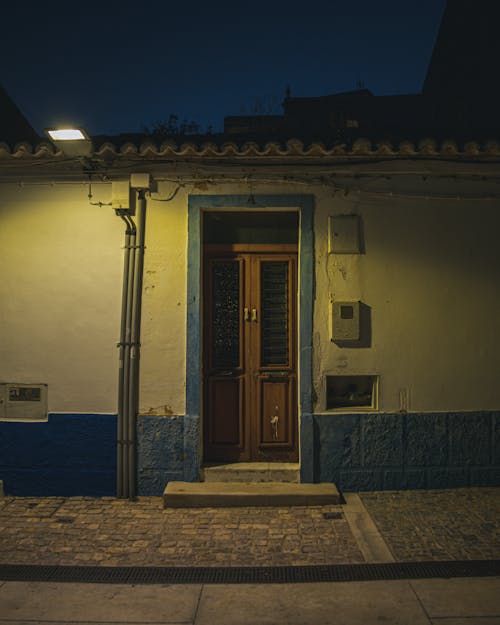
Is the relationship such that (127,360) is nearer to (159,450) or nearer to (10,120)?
(159,450)

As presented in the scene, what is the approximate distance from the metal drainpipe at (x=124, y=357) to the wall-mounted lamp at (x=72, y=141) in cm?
72

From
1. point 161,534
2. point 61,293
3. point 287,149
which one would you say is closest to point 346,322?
point 287,149

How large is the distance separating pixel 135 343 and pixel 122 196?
1.70 metres

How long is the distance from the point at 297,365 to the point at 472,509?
2.39 m

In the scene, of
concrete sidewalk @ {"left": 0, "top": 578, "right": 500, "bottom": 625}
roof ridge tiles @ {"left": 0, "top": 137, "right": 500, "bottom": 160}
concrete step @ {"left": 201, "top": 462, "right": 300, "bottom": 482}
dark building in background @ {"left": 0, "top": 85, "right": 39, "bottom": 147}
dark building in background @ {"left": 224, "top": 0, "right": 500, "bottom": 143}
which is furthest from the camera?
dark building in background @ {"left": 0, "top": 85, "right": 39, "bottom": 147}

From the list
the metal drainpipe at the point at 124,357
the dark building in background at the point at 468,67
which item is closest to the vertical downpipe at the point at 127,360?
the metal drainpipe at the point at 124,357

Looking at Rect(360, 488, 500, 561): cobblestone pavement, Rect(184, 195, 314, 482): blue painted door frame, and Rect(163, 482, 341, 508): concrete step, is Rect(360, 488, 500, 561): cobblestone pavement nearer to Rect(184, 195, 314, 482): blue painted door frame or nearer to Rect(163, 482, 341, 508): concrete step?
Rect(163, 482, 341, 508): concrete step

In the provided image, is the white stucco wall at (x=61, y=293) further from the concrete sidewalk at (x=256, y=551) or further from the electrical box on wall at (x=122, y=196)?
the concrete sidewalk at (x=256, y=551)

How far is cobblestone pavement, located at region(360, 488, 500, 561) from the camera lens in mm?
4051

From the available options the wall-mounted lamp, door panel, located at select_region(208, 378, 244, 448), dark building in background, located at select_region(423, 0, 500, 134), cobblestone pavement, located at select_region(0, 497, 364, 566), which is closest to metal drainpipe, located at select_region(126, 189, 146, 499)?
cobblestone pavement, located at select_region(0, 497, 364, 566)

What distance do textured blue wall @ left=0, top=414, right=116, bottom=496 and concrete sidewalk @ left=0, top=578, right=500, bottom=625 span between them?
1765 mm

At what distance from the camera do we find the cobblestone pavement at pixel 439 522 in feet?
13.3

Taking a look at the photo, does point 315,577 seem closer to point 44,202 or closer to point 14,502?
point 14,502

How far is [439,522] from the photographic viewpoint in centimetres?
459
